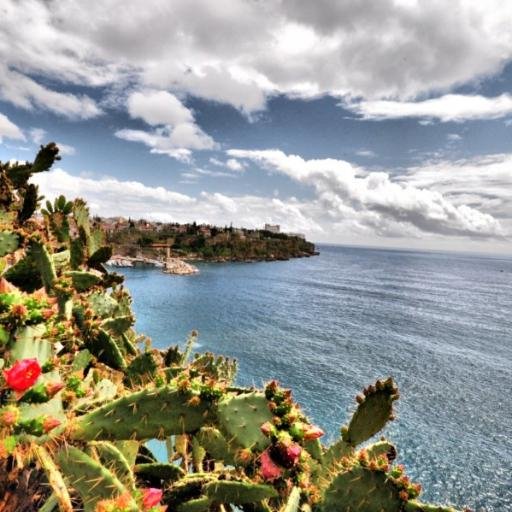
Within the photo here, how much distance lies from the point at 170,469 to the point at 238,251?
423 feet

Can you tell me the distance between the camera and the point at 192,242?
128000mm

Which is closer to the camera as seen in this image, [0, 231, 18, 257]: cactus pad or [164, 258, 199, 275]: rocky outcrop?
[0, 231, 18, 257]: cactus pad

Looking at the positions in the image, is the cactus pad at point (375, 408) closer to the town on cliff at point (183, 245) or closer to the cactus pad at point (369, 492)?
the cactus pad at point (369, 492)

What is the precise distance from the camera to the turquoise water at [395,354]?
1847 cm

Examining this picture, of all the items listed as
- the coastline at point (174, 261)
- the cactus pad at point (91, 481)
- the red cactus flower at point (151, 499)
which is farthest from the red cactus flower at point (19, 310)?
the coastline at point (174, 261)

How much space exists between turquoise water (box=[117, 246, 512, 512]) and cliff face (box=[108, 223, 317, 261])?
47619 millimetres

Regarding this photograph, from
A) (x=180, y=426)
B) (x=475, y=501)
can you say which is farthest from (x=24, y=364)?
(x=475, y=501)

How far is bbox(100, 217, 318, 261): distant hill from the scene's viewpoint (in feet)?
384

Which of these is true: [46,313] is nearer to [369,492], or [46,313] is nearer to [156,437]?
[156,437]

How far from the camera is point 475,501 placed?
50.0 feet

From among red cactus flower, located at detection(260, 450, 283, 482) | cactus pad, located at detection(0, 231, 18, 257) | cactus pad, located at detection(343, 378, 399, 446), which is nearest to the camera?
red cactus flower, located at detection(260, 450, 283, 482)

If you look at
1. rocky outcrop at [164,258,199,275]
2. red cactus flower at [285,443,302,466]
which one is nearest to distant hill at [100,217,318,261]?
rocky outcrop at [164,258,199,275]

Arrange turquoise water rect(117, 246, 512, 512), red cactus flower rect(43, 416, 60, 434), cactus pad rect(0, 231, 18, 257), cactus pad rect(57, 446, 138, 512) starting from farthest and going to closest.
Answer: turquoise water rect(117, 246, 512, 512) → cactus pad rect(0, 231, 18, 257) → cactus pad rect(57, 446, 138, 512) → red cactus flower rect(43, 416, 60, 434)

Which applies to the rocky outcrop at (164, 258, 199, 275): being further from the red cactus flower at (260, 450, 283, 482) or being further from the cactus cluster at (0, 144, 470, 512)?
the red cactus flower at (260, 450, 283, 482)
